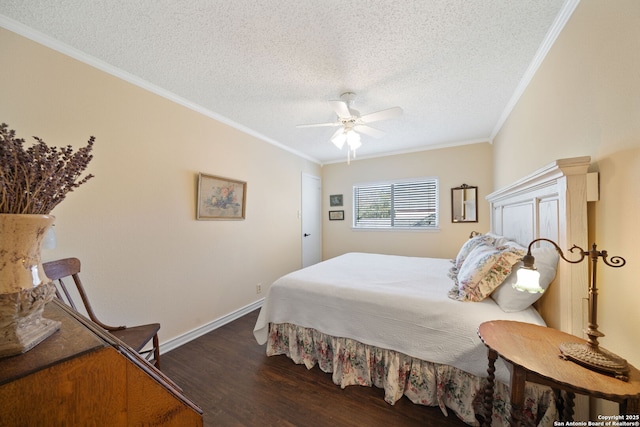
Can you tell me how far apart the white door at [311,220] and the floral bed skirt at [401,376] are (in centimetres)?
230

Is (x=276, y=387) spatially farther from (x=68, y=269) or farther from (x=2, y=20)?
(x=2, y=20)

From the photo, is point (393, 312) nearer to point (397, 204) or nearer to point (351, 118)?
point (351, 118)

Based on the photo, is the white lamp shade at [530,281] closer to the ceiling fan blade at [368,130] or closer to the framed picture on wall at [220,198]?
the ceiling fan blade at [368,130]

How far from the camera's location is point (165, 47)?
166 cm

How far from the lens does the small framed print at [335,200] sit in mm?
4688

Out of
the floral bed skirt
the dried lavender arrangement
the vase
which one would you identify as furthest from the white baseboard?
the dried lavender arrangement

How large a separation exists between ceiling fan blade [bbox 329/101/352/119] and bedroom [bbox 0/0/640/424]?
142 cm

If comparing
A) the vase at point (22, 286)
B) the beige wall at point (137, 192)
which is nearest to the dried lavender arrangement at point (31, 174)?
the vase at point (22, 286)

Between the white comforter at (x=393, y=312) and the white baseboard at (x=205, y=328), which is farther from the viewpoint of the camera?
the white baseboard at (x=205, y=328)

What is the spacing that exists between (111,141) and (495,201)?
3991 millimetres

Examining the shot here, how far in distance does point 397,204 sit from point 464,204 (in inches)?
41.2

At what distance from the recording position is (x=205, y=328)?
2533mm

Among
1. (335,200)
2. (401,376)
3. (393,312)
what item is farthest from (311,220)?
(401,376)

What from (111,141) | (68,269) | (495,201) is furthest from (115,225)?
(495,201)
